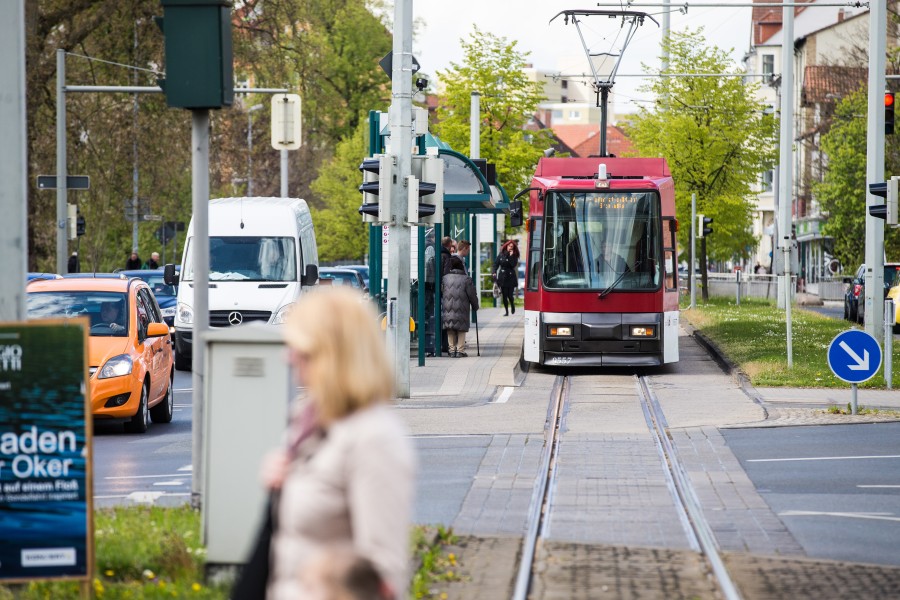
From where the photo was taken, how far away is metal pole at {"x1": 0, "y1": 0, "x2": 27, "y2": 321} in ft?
27.9

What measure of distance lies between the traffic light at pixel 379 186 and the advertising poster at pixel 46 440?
38.0 feet

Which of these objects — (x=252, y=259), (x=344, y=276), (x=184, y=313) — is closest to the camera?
(x=184, y=313)

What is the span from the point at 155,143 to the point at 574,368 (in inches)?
485

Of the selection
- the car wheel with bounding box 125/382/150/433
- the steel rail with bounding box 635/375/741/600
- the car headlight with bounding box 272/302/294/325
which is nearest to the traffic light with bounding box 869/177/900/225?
the steel rail with bounding box 635/375/741/600

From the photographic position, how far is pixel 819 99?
70.1m

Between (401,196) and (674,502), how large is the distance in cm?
866

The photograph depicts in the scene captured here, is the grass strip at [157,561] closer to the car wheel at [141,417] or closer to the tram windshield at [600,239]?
the car wheel at [141,417]

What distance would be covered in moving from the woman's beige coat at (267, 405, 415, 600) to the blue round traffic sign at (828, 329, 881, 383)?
1361 cm

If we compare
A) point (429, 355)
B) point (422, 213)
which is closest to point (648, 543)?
point (422, 213)

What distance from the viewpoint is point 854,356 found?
55.7ft

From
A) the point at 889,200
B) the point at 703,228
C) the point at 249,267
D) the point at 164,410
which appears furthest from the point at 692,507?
the point at 703,228

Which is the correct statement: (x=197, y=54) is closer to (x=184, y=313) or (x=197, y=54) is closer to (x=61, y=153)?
(x=184, y=313)

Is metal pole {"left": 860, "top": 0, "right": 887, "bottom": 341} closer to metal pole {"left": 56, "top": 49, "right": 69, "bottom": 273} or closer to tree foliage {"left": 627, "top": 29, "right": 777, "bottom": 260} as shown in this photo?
metal pole {"left": 56, "top": 49, "right": 69, "bottom": 273}

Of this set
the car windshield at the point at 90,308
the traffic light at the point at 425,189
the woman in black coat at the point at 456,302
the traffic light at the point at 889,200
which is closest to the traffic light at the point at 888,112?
the traffic light at the point at 889,200
